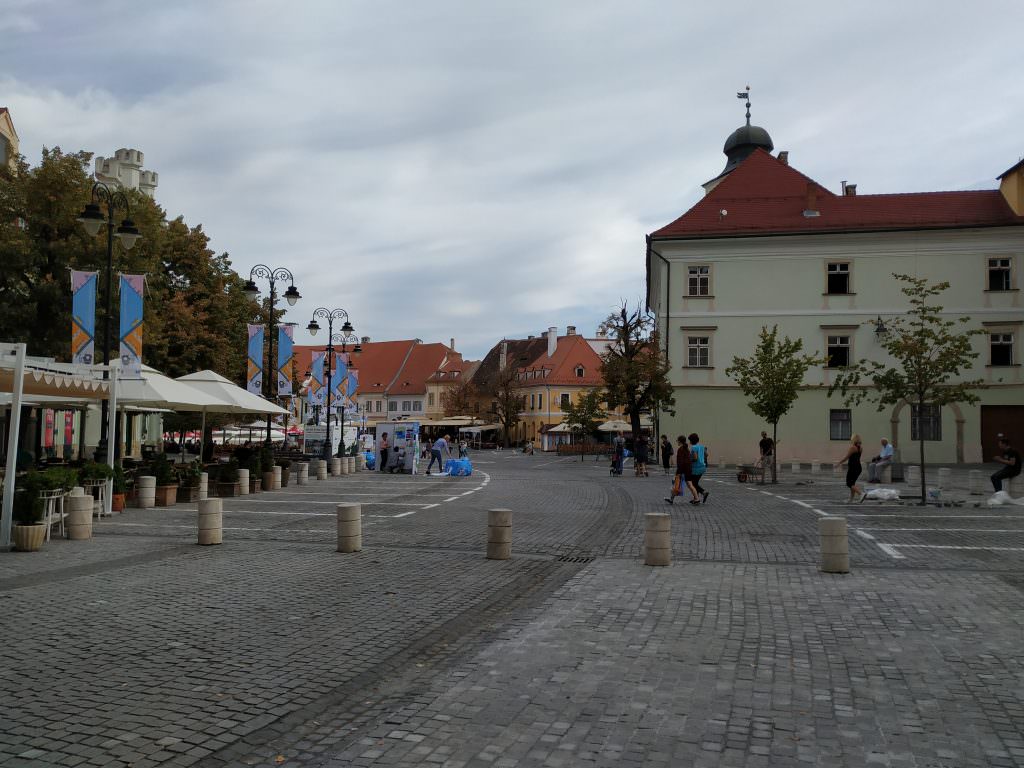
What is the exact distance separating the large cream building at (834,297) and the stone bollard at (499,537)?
108 ft

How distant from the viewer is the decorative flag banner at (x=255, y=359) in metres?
28.6

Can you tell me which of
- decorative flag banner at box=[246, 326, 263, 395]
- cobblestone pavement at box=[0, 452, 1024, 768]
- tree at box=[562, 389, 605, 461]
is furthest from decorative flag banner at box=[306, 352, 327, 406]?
cobblestone pavement at box=[0, 452, 1024, 768]

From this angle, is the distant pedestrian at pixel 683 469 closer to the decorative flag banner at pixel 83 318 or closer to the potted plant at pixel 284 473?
the potted plant at pixel 284 473

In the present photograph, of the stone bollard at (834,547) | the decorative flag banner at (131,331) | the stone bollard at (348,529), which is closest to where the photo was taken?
the stone bollard at (834,547)

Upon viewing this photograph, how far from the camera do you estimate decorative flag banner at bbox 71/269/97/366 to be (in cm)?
1797

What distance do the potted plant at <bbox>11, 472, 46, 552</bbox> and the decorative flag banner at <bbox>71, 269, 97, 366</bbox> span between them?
4.79 m

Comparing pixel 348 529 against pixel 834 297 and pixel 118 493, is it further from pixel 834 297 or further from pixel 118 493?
pixel 834 297

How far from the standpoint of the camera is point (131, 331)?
18.9 meters

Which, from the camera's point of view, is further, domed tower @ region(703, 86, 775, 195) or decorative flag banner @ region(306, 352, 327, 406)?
domed tower @ region(703, 86, 775, 195)

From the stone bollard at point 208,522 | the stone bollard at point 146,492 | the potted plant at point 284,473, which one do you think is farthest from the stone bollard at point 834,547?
the potted plant at point 284,473

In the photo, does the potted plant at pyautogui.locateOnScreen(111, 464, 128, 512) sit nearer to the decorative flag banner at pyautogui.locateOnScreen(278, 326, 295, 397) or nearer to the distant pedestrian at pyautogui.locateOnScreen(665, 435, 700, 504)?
the decorative flag banner at pyautogui.locateOnScreen(278, 326, 295, 397)

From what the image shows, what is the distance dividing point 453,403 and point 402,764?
90.6m

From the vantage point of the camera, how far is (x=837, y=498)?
80.6ft

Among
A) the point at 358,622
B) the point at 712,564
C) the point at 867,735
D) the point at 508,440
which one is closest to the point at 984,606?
the point at 712,564
